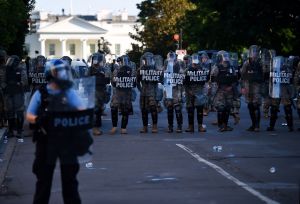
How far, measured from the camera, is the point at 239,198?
370 inches

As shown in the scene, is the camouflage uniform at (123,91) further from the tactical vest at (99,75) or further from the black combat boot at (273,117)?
the black combat boot at (273,117)

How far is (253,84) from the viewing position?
18.9 meters

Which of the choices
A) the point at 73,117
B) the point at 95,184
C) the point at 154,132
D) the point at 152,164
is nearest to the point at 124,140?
the point at 154,132

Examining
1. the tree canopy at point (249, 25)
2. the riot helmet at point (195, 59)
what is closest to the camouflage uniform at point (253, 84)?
the riot helmet at point (195, 59)

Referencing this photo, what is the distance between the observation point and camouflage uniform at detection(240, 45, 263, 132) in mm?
18797

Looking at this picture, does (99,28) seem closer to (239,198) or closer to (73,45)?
(73,45)

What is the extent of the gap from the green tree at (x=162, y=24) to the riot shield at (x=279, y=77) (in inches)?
2043

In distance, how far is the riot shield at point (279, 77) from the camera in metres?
18.8

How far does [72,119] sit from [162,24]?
66648 mm

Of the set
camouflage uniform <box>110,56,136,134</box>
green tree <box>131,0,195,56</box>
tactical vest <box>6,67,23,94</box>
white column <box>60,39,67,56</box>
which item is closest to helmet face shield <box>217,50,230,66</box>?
camouflage uniform <box>110,56,136,134</box>

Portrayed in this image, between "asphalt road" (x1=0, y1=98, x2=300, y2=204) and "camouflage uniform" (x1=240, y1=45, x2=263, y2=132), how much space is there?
64 centimetres

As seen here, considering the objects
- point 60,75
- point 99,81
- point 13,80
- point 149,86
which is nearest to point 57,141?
point 60,75

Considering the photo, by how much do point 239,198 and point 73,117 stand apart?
284 centimetres

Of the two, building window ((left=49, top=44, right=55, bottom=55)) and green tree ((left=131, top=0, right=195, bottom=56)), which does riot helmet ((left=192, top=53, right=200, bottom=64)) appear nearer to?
green tree ((left=131, top=0, right=195, bottom=56))
